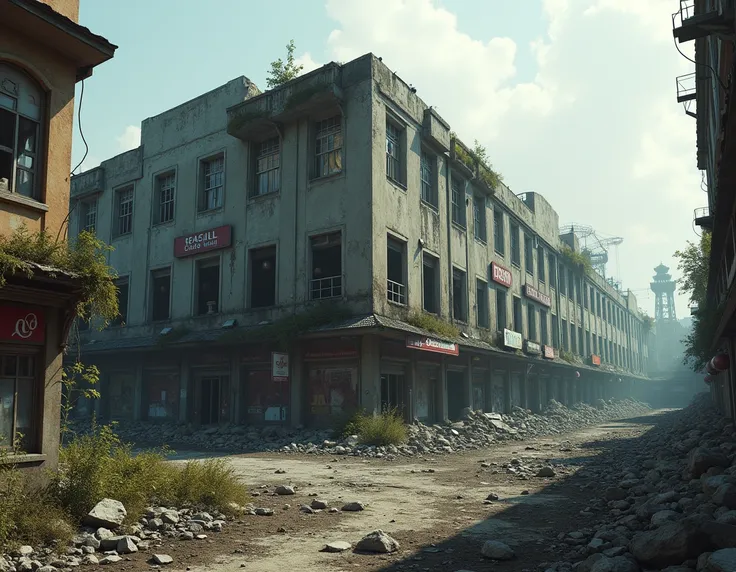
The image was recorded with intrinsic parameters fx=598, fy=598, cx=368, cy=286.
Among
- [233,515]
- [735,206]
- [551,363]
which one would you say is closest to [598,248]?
[551,363]

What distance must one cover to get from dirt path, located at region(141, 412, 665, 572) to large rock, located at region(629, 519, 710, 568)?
127cm

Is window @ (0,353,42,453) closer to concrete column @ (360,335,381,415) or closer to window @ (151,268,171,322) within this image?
concrete column @ (360,335,381,415)

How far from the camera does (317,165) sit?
70.6 ft

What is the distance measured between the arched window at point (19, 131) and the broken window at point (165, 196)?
17.0 m

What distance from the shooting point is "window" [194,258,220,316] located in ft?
77.8

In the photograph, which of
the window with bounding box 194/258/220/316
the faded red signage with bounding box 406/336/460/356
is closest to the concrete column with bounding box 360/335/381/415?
the faded red signage with bounding box 406/336/460/356

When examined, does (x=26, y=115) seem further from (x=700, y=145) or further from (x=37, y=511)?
(x=700, y=145)

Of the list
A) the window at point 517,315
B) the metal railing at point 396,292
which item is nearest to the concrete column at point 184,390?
the metal railing at point 396,292

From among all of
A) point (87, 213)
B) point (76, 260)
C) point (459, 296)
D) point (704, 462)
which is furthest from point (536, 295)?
point (76, 260)

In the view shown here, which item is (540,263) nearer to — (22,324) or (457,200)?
(457,200)

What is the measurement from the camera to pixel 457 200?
26.5 metres

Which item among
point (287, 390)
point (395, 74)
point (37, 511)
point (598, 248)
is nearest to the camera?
point (37, 511)

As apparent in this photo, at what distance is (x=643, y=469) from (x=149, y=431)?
17.5m

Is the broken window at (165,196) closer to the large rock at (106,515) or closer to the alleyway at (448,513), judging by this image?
the alleyway at (448,513)
